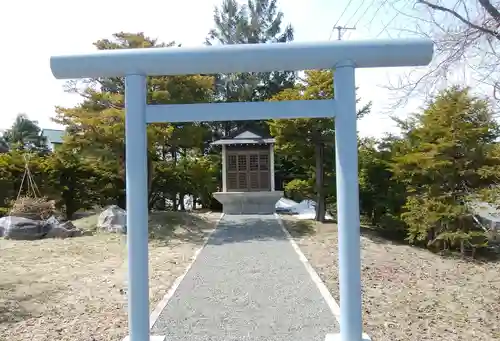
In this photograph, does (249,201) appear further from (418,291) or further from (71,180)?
(418,291)

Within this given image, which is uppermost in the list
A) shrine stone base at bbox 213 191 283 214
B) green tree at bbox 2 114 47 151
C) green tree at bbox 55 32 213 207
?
green tree at bbox 2 114 47 151

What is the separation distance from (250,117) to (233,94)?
2347cm

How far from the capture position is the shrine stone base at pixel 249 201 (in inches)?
631

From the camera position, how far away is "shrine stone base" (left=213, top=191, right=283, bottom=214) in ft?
52.6

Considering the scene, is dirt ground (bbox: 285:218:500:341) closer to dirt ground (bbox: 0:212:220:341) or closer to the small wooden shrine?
dirt ground (bbox: 0:212:220:341)

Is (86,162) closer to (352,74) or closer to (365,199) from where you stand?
(365,199)

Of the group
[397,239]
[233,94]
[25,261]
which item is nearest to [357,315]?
[25,261]

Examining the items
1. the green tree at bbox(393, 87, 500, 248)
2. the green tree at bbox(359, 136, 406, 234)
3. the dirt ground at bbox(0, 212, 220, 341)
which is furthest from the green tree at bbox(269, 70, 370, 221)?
the dirt ground at bbox(0, 212, 220, 341)

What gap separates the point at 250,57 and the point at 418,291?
4.69 metres

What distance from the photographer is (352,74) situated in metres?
2.96

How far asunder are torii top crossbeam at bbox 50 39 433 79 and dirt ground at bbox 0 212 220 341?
2743mm

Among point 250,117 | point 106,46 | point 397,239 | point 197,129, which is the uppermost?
point 106,46

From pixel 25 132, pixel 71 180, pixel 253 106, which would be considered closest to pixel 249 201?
pixel 71 180

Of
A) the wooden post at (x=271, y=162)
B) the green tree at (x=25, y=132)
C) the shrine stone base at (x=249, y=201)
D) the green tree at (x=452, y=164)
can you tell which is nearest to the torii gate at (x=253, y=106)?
the green tree at (x=452, y=164)
